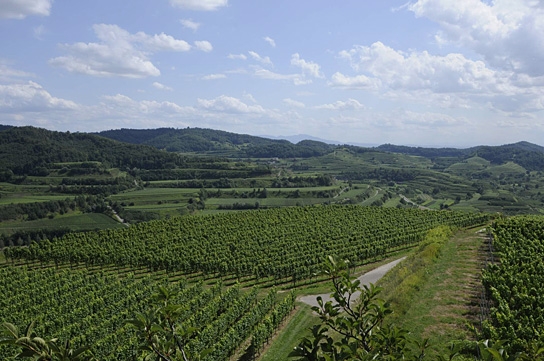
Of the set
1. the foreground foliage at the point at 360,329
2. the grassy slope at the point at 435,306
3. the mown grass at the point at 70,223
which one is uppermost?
the foreground foliage at the point at 360,329

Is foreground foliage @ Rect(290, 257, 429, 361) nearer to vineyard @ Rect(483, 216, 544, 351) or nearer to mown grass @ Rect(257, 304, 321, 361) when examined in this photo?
vineyard @ Rect(483, 216, 544, 351)

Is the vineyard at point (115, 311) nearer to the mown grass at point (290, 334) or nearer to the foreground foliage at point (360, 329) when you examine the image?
the mown grass at point (290, 334)

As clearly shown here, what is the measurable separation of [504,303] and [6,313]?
49.3 metres

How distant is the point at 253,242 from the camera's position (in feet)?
225

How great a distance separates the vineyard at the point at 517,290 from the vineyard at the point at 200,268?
13.7 metres

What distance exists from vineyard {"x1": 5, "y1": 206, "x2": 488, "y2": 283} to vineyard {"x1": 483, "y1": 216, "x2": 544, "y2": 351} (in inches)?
843

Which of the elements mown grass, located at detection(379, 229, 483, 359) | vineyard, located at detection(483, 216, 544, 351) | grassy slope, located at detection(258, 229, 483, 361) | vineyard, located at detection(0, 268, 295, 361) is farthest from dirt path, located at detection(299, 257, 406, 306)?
vineyard, located at detection(483, 216, 544, 351)

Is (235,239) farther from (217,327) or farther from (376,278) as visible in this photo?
(217,327)

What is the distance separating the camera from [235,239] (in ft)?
233

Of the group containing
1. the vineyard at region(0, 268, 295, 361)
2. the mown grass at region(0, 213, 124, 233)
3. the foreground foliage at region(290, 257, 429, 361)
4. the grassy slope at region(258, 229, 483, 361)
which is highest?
the foreground foliage at region(290, 257, 429, 361)

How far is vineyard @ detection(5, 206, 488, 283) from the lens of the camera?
57406 mm

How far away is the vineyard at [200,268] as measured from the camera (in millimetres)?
34969

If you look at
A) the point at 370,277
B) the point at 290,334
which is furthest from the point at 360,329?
the point at 370,277

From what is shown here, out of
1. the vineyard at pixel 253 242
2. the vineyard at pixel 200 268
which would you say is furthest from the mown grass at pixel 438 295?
the vineyard at pixel 253 242
